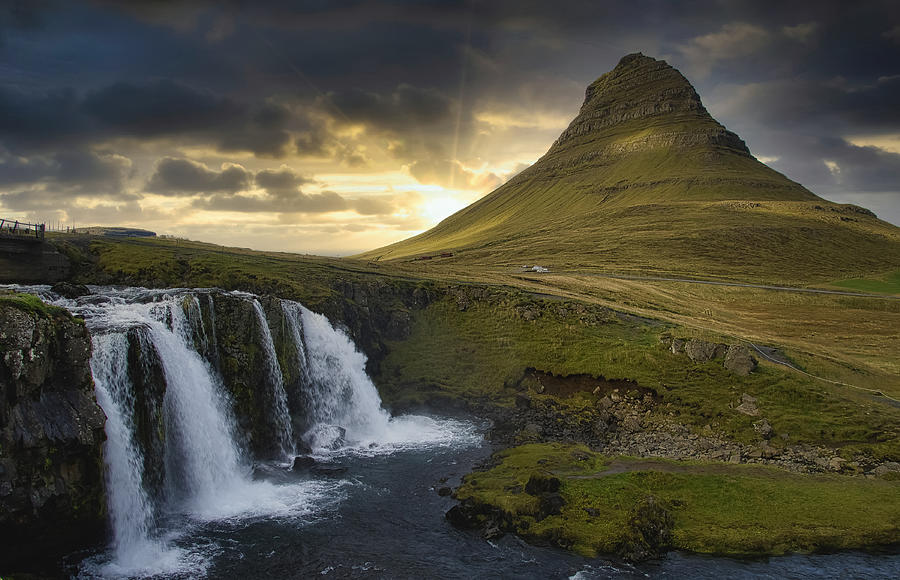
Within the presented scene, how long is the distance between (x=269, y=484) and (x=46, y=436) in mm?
15774

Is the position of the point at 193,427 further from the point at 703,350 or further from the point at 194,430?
the point at 703,350

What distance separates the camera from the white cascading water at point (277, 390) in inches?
1790

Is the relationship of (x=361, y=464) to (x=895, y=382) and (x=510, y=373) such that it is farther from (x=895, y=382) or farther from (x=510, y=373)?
(x=895, y=382)

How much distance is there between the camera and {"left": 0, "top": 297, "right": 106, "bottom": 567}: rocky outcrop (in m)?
25.3

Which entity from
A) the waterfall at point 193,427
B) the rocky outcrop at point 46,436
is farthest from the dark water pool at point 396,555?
the waterfall at point 193,427

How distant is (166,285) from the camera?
195ft

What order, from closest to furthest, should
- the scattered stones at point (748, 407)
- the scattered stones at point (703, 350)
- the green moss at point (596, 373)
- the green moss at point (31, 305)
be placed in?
the green moss at point (31, 305) < the green moss at point (596, 373) < the scattered stones at point (748, 407) < the scattered stones at point (703, 350)

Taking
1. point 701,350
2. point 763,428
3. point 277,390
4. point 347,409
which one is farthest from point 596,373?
point 277,390

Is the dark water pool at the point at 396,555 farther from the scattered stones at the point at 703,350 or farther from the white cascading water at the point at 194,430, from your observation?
the scattered stones at the point at 703,350

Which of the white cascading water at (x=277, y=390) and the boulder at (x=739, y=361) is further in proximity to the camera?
the boulder at (x=739, y=361)

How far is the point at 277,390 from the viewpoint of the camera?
47.2 metres

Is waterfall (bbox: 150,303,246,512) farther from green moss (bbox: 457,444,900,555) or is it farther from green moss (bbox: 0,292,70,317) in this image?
green moss (bbox: 457,444,900,555)

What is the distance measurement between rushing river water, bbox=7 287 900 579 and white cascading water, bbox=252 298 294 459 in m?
0.11

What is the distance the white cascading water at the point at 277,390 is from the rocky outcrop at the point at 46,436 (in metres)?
17.4
